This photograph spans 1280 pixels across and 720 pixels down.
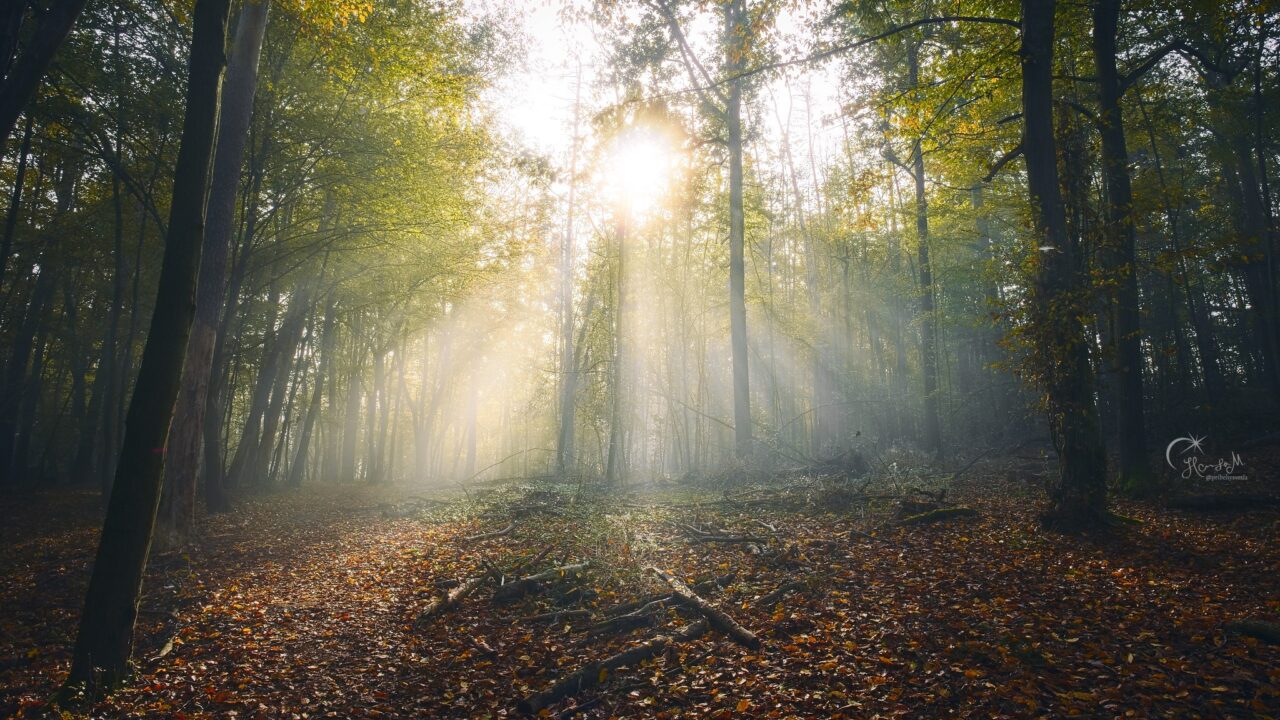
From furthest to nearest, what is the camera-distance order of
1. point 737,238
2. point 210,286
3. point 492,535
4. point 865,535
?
1. point 737,238
2. point 492,535
3. point 210,286
4. point 865,535

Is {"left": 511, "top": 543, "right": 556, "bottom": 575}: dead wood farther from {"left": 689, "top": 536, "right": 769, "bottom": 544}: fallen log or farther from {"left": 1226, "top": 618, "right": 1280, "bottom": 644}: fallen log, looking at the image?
{"left": 1226, "top": 618, "right": 1280, "bottom": 644}: fallen log

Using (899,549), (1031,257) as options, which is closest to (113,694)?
(899,549)

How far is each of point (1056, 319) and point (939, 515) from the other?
321cm

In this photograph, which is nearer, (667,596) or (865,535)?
(667,596)

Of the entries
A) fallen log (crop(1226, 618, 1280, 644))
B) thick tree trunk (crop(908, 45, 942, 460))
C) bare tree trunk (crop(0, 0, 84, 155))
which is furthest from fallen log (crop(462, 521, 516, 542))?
thick tree trunk (crop(908, 45, 942, 460))

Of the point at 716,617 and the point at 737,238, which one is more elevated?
the point at 737,238

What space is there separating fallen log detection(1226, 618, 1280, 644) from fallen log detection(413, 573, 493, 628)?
7.05 meters

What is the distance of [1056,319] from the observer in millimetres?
6922

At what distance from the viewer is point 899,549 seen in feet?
22.4

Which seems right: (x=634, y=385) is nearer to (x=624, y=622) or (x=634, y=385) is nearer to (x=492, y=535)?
(x=492, y=535)

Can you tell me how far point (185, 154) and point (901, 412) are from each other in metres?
24.2

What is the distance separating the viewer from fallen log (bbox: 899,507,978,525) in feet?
25.9

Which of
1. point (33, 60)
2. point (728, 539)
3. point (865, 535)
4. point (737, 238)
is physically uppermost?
point (737, 238)

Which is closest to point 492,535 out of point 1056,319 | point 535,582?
point 535,582
